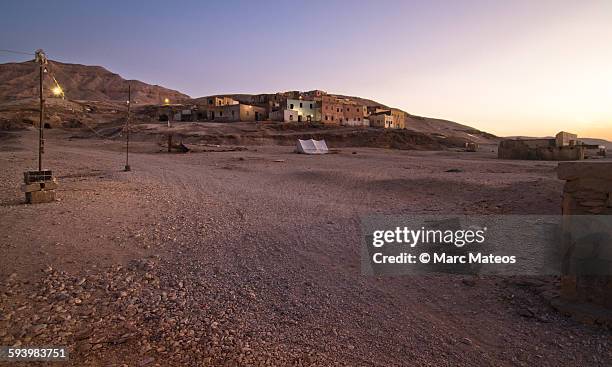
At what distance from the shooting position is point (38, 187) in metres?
8.47

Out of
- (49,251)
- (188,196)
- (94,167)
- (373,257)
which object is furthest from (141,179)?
(373,257)

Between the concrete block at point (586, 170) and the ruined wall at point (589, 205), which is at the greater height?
the concrete block at point (586, 170)

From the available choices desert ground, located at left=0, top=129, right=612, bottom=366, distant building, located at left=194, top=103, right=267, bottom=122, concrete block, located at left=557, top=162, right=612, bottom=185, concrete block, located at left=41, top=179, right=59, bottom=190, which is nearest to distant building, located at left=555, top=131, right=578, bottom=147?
desert ground, located at left=0, top=129, right=612, bottom=366

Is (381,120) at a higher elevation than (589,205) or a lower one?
higher

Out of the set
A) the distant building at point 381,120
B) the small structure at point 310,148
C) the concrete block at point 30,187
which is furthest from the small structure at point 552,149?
the distant building at point 381,120

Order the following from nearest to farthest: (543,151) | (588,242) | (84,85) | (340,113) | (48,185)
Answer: (588,242) → (48,185) → (543,151) → (340,113) → (84,85)

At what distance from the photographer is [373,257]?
19.3 ft

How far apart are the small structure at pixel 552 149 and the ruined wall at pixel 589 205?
24169 mm

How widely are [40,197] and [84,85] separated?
130999mm

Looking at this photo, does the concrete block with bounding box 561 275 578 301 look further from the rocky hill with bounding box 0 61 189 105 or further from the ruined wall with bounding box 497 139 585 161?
the rocky hill with bounding box 0 61 189 105

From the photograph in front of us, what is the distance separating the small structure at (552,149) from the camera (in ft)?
78.6

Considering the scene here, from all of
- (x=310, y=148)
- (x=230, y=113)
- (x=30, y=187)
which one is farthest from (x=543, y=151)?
(x=230, y=113)

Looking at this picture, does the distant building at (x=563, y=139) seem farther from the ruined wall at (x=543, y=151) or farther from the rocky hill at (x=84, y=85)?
the rocky hill at (x=84, y=85)

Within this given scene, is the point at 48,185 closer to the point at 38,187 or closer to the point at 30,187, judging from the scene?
the point at 38,187
